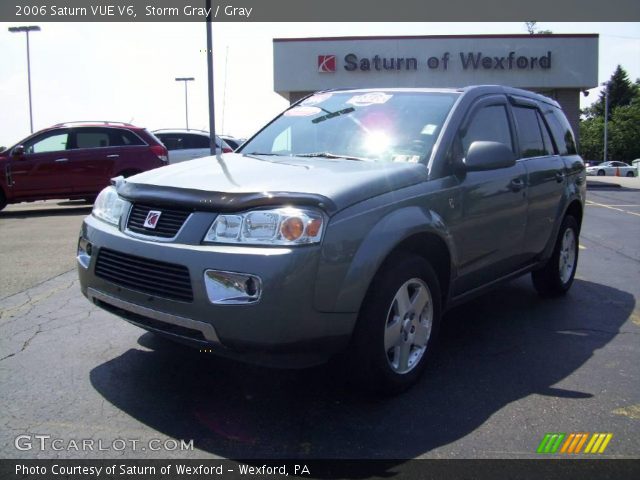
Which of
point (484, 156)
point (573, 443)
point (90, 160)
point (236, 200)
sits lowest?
point (573, 443)

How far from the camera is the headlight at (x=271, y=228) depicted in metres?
2.94

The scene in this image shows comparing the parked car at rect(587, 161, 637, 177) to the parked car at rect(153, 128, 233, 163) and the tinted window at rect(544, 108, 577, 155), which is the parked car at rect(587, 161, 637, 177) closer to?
the parked car at rect(153, 128, 233, 163)

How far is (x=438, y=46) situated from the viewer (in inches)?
950

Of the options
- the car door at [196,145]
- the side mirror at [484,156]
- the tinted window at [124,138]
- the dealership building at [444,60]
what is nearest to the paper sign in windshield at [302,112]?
the side mirror at [484,156]

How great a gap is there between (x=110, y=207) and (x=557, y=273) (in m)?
4.05

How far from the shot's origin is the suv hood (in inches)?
119

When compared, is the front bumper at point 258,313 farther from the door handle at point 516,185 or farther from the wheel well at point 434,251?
the door handle at point 516,185

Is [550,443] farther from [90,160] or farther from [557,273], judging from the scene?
[90,160]

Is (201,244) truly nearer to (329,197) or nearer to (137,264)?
(137,264)

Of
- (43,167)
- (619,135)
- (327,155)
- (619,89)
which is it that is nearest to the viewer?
(327,155)

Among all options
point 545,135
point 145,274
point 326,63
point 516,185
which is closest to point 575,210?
point 545,135

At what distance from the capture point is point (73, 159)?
489 inches

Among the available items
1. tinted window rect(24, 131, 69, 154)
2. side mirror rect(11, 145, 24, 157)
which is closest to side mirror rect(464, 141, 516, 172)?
tinted window rect(24, 131, 69, 154)
